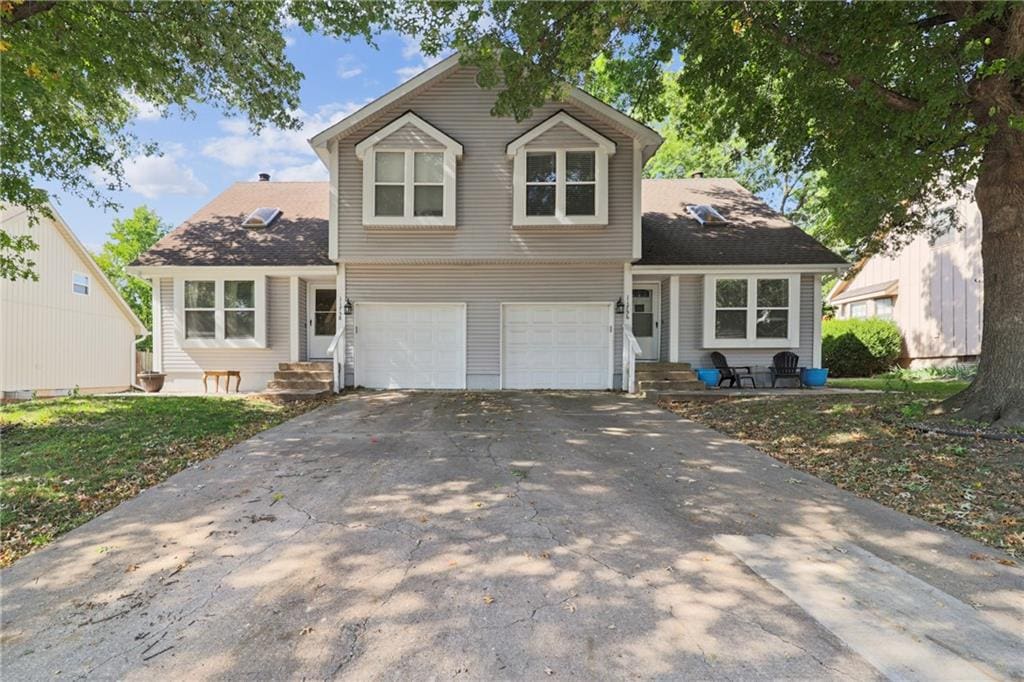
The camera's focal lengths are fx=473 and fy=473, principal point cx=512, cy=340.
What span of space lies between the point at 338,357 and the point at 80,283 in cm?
1433

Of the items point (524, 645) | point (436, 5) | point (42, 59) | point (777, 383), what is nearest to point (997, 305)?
point (777, 383)

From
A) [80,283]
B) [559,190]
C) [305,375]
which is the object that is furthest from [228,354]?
[80,283]

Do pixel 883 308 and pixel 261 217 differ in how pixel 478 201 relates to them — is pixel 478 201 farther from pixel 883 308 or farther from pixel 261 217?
pixel 883 308

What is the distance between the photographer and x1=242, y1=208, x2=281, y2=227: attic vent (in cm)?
1249

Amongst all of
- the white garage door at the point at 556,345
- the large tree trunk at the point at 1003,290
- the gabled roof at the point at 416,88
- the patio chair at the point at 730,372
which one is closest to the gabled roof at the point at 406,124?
the gabled roof at the point at 416,88

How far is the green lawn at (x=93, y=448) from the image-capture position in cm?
404

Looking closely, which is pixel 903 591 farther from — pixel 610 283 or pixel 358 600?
pixel 610 283

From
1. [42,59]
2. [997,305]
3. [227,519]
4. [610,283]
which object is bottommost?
[227,519]

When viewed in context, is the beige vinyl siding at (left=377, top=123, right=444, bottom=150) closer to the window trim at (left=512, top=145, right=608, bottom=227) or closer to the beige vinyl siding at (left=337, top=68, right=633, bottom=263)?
the beige vinyl siding at (left=337, top=68, right=633, bottom=263)

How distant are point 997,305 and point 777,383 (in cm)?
548

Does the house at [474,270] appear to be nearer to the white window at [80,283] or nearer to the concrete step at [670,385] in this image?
the concrete step at [670,385]

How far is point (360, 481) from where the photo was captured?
4781 millimetres

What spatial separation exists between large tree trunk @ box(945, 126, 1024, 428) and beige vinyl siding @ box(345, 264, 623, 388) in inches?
245

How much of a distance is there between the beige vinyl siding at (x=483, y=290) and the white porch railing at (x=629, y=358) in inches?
8.2
